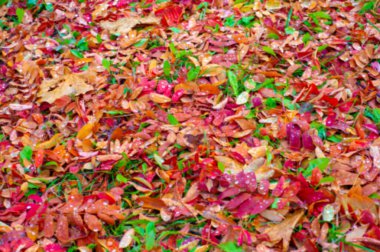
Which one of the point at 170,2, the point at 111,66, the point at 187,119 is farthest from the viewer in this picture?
the point at 170,2

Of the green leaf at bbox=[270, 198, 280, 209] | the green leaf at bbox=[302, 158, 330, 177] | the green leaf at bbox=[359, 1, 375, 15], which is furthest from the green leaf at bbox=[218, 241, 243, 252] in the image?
the green leaf at bbox=[359, 1, 375, 15]

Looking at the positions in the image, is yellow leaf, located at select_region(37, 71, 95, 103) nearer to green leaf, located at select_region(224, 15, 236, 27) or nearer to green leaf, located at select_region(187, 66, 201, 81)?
green leaf, located at select_region(187, 66, 201, 81)

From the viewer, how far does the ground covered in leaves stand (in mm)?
1176

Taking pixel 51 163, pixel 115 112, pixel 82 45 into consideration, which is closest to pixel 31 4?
pixel 82 45

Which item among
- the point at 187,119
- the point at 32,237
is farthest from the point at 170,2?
the point at 32,237

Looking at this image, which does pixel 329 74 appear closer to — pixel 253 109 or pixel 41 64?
pixel 253 109

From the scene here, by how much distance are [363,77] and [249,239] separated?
0.81 metres

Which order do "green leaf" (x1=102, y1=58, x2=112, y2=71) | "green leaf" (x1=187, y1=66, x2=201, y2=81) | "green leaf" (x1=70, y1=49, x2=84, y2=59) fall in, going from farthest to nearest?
"green leaf" (x1=70, y1=49, x2=84, y2=59) → "green leaf" (x1=102, y1=58, x2=112, y2=71) → "green leaf" (x1=187, y1=66, x2=201, y2=81)

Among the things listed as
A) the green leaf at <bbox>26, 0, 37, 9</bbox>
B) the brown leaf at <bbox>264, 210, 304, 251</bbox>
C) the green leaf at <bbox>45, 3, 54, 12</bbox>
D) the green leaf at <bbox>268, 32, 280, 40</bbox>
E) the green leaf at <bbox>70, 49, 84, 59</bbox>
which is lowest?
the brown leaf at <bbox>264, 210, 304, 251</bbox>

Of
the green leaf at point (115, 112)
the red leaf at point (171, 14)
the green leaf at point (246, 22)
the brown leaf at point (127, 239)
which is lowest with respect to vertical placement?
the brown leaf at point (127, 239)

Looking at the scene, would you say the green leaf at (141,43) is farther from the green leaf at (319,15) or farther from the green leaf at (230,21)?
the green leaf at (319,15)

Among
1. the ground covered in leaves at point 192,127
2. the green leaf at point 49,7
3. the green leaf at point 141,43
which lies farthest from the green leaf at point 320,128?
the green leaf at point 49,7

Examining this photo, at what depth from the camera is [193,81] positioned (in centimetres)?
158

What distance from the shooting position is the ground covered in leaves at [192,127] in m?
1.18
